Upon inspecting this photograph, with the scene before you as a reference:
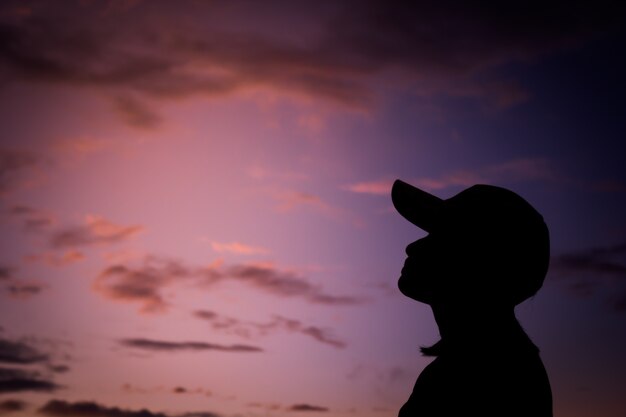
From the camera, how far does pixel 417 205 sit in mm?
4320

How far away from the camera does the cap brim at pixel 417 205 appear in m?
4.26

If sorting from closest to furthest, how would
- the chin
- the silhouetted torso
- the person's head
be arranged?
the silhouetted torso < the person's head < the chin

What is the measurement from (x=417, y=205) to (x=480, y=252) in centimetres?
58

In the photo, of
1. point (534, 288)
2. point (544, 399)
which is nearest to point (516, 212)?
point (534, 288)

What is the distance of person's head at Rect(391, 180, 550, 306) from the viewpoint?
3975mm

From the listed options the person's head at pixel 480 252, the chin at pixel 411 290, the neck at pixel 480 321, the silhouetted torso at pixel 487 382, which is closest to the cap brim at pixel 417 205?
the person's head at pixel 480 252

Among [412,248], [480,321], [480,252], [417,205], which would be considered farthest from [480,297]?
[417,205]

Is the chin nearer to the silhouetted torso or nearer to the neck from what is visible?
the neck

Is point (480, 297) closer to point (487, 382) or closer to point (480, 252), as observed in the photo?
point (480, 252)

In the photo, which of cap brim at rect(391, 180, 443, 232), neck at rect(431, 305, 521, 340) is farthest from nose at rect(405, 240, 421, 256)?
neck at rect(431, 305, 521, 340)

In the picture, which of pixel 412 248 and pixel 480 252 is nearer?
pixel 480 252

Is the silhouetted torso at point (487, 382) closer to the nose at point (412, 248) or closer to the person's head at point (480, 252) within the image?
the person's head at point (480, 252)

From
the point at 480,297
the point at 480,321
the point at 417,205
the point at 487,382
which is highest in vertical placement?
the point at 417,205

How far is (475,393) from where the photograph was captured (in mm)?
3760
